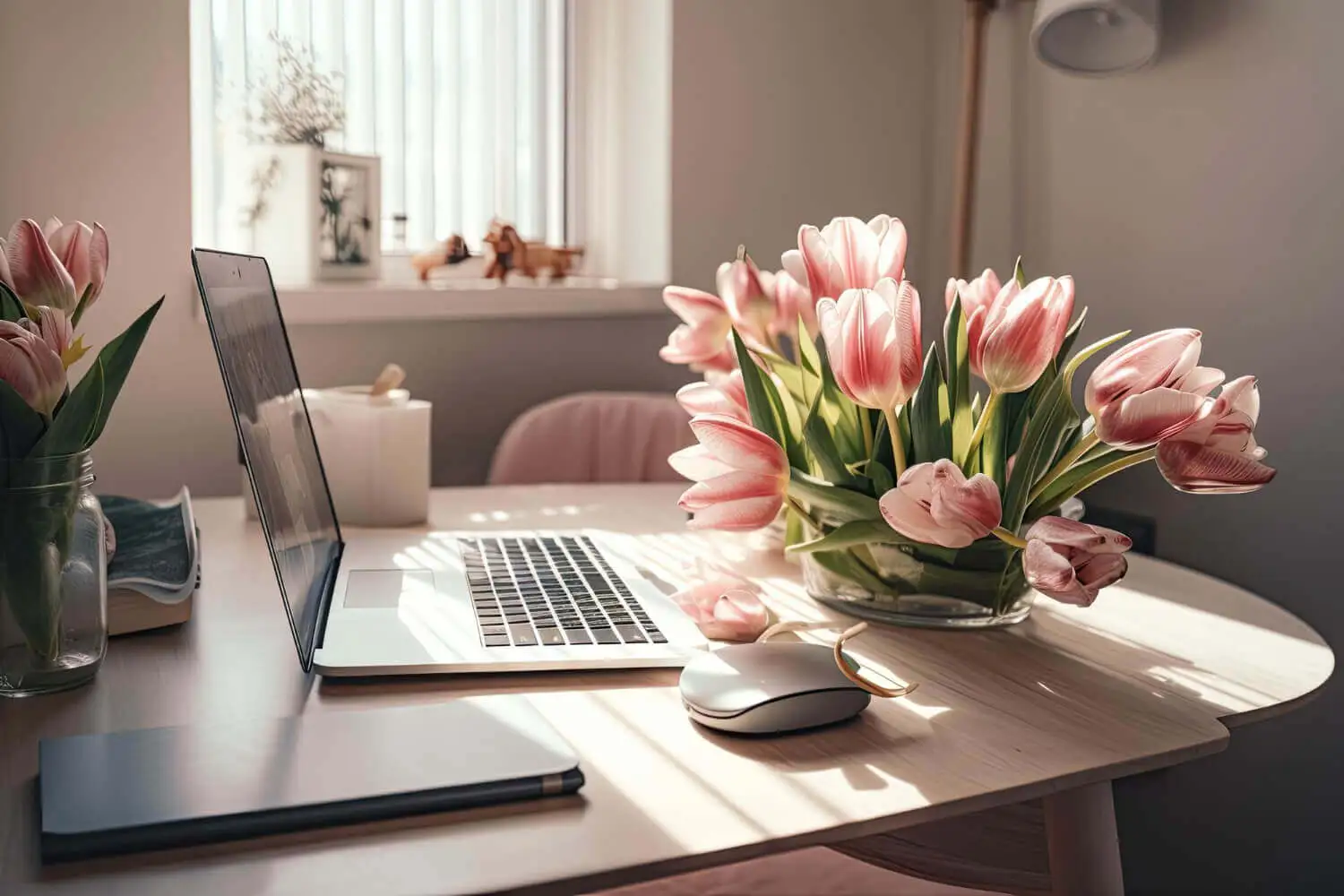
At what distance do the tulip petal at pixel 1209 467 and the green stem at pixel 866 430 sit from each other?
0.23 metres

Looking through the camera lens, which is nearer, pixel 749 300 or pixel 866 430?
pixel 866 430

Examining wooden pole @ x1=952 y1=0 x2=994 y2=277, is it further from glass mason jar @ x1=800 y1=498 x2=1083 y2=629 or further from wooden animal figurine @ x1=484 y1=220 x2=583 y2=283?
glass mason jar @ x1=800 y1=498 x2=1083 y2=629

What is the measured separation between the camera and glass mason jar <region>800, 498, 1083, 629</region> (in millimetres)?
980

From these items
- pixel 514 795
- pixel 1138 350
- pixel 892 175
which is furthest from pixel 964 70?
pixel 514 795

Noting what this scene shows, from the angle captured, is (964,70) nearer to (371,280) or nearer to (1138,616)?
(371,280)

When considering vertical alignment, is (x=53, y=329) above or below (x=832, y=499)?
above

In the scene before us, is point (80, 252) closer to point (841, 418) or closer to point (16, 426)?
point (16, 426)

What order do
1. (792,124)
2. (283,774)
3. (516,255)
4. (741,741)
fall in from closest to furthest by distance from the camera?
(283,774) → (741,741) → (516,255) → (792,124)

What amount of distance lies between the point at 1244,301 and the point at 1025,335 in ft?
3.52

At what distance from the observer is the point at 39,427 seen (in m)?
0.81

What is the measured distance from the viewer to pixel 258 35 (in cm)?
207

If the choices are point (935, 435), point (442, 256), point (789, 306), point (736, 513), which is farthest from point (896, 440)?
point (442, 256)

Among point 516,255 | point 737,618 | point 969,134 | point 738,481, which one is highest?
point 969,134

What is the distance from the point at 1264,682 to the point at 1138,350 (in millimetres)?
264
